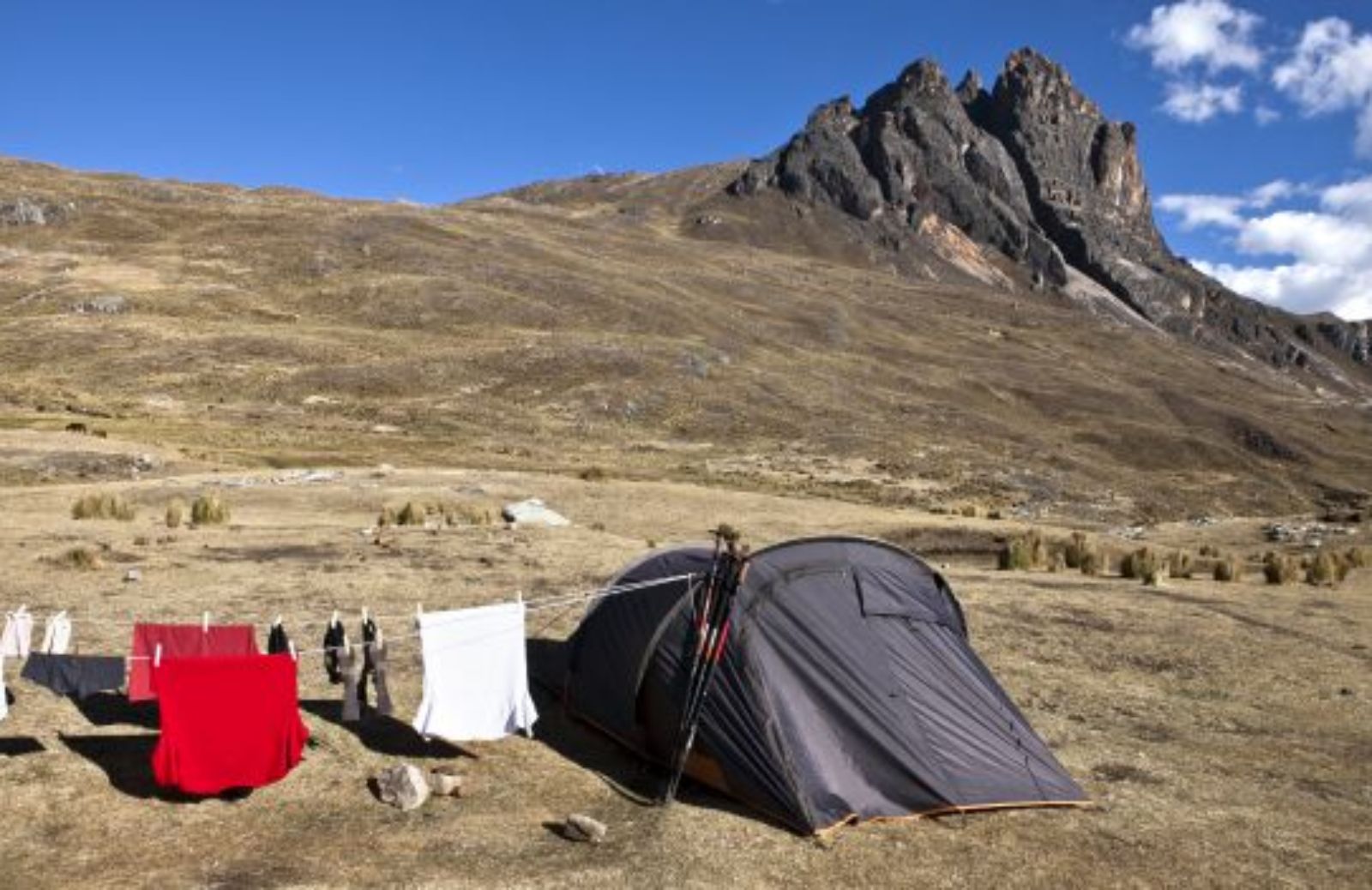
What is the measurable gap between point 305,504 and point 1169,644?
76.8ft

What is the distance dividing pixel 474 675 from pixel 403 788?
140 centimetres

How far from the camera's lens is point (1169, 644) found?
20234mm

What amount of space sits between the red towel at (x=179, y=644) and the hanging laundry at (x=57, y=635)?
0.87 m

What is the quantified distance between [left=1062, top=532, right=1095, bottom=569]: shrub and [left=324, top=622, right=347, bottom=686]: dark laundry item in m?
21.0

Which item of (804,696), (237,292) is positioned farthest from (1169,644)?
(237,292)

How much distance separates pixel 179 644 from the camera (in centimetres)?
1297

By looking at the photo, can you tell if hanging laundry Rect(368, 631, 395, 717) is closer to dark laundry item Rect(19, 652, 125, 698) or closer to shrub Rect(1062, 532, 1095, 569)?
dark laundry item Rect(19, 652, 125, 698)

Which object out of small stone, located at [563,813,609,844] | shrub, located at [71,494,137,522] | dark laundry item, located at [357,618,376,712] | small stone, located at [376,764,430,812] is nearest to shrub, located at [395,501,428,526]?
shrub, located at [71,494,137,522]

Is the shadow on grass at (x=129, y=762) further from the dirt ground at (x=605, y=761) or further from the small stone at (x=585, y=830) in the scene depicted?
the small stone at (x=585, y=830)

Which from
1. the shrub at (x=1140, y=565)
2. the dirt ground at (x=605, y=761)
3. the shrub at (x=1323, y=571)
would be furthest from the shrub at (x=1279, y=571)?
the dirt ground at (x=605, y=761)

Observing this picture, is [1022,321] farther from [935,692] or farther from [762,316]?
[935,692]

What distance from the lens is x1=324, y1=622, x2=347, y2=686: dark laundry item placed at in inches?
528

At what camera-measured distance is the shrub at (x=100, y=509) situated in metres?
27.8

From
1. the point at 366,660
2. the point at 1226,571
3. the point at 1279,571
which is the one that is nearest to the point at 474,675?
the point at 366,660
